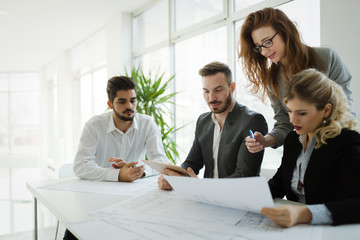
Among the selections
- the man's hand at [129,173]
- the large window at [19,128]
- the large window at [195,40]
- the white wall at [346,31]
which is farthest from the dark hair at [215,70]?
the large window at [19,128]

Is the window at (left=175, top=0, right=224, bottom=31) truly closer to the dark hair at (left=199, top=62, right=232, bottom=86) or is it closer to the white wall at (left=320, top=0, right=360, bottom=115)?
the white wall at (left=320, top=0, right=360, bottom=115)

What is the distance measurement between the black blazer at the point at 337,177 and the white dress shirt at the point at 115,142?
1.27 meters

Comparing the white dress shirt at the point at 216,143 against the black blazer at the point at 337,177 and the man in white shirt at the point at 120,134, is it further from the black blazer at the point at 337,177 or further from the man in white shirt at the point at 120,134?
the black blazer at the point at 337,177

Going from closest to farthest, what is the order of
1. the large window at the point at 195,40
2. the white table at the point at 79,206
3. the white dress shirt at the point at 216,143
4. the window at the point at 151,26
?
the white table at the point at 79,206, the white dress shirt at the point at 216,143, the large window at the point at 195,40, the window at the point at 151,26

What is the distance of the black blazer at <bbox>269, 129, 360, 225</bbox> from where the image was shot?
93cm

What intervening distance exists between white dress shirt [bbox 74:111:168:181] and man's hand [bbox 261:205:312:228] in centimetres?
140

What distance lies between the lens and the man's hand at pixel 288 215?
2.95ft

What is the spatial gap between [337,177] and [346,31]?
58.7 inches

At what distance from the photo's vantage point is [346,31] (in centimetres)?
220

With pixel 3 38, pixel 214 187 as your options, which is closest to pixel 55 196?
pixel 214 187

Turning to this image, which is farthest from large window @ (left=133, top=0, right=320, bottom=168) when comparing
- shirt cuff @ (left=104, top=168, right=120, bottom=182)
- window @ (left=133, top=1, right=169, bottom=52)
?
shirt cuff @ (left=104, top=168, right=120, bottom=182)

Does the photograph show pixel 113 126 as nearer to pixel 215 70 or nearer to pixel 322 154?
pixel 215 70

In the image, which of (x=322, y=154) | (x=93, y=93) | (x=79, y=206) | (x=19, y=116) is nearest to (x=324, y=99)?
(x=322, y=154)

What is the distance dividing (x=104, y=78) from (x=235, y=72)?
155 inches
